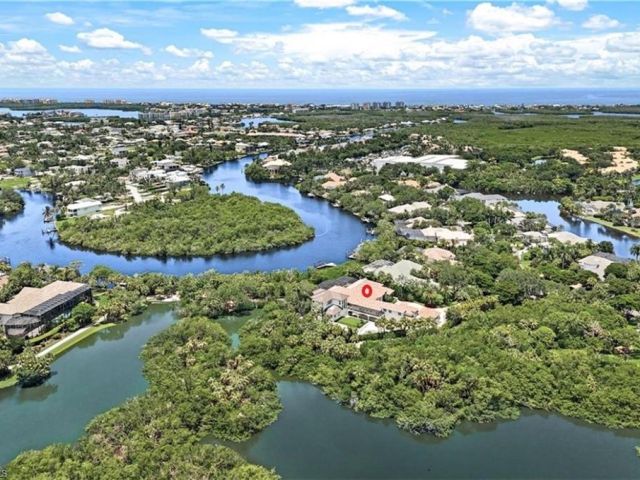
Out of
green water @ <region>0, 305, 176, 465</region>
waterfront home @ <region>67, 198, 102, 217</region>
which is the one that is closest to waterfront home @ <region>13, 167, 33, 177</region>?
waterfront home @ <region>67, 198, 102, 217</region>

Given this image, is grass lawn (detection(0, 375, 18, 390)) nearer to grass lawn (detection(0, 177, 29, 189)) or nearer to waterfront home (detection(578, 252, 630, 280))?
waterfront home (detection(578, 252, 630, 280))

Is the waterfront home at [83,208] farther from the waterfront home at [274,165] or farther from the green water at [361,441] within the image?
the green water at [361,441]

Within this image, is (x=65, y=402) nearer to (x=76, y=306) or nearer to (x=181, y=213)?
(x=76, y=306)

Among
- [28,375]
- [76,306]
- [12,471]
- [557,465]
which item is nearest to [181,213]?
[76,306]

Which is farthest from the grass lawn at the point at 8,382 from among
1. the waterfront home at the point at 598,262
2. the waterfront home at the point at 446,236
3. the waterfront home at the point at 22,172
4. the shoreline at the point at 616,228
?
the waterfront home at the point at 22,172

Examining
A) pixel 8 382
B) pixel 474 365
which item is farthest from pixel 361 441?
pixel 8 382

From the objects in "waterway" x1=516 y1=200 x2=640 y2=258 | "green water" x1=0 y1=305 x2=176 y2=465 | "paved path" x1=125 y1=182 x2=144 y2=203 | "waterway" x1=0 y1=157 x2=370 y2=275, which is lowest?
"green water" x1=0 y1=305 x2=176 y2=465
